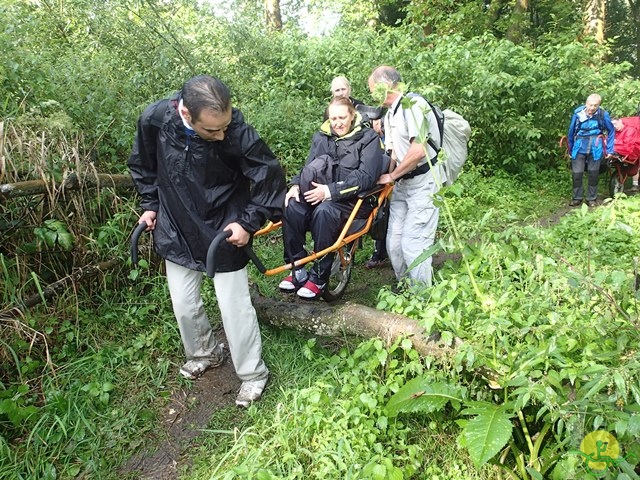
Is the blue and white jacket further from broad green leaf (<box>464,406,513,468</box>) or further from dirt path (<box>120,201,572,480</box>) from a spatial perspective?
dirt path (<box>120,201,572,480</box>)

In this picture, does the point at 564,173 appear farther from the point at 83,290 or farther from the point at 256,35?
the point at 83,290

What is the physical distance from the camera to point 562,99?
8.12 m

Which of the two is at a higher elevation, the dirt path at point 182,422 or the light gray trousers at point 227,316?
the light gray trousers at point 227,316

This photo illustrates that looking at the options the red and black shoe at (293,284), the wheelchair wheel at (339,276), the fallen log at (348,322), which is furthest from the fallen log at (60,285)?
the wheelchair wheel at (339,276)

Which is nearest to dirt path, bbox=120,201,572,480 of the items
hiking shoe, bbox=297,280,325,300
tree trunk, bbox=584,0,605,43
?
hiking shoe, bbox=297,280,325,300

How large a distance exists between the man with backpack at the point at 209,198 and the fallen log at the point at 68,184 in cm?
85

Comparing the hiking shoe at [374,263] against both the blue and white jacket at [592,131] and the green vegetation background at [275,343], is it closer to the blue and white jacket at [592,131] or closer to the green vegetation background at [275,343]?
the green vegetation background at [275,343]

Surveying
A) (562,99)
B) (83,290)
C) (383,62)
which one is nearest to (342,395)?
(83,290)

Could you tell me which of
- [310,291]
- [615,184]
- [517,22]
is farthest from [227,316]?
[517,22]

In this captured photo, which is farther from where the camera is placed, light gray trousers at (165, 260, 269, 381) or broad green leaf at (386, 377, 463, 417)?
light gray trousers at (165, 260, 269, 381)

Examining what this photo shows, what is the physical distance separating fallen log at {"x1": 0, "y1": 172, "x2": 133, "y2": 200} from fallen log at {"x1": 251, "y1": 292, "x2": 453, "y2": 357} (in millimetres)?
1513

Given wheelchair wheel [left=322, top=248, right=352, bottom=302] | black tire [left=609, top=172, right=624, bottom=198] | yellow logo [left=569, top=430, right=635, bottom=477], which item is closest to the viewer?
yellow logo [left=569, top=430, right=635, bottom=477]

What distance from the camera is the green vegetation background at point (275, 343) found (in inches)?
81.4

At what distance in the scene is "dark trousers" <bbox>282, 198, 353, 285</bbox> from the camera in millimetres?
3580
